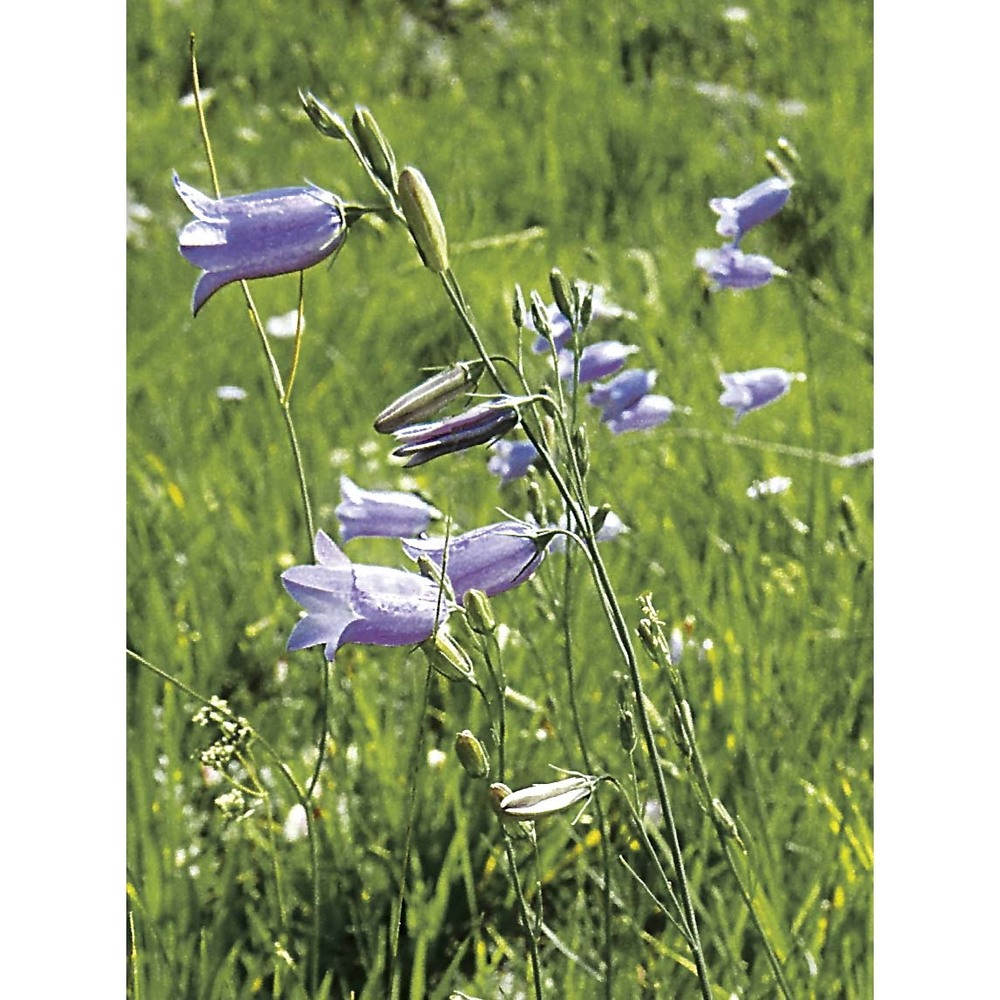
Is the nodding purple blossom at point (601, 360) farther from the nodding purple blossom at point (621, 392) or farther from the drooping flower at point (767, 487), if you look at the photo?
the drooping flower at point (767, 487)

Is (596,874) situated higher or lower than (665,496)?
lower

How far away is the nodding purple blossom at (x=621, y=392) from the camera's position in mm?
Result: 1270

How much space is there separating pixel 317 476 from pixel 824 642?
606 mm

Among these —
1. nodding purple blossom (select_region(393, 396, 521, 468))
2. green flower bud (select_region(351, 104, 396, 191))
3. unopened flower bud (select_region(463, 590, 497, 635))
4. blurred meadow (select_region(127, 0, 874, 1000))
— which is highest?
green flower bud (select_region(351, 104, 396, 191))

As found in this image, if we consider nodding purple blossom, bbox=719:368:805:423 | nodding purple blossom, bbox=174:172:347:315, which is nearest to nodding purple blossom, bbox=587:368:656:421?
nodding purple blossom, bbox=719:368:805:423

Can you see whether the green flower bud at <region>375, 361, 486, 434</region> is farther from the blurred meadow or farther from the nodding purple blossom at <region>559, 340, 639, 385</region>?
the nodding purple blossom at <region>559, 340, 639, 385</region>

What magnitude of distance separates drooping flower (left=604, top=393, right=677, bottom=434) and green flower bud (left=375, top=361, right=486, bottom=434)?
538 mm

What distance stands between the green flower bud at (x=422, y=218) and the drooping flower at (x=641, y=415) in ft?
1.84

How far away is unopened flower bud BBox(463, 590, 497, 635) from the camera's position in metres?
0.75

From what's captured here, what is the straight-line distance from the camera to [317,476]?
160 cm
